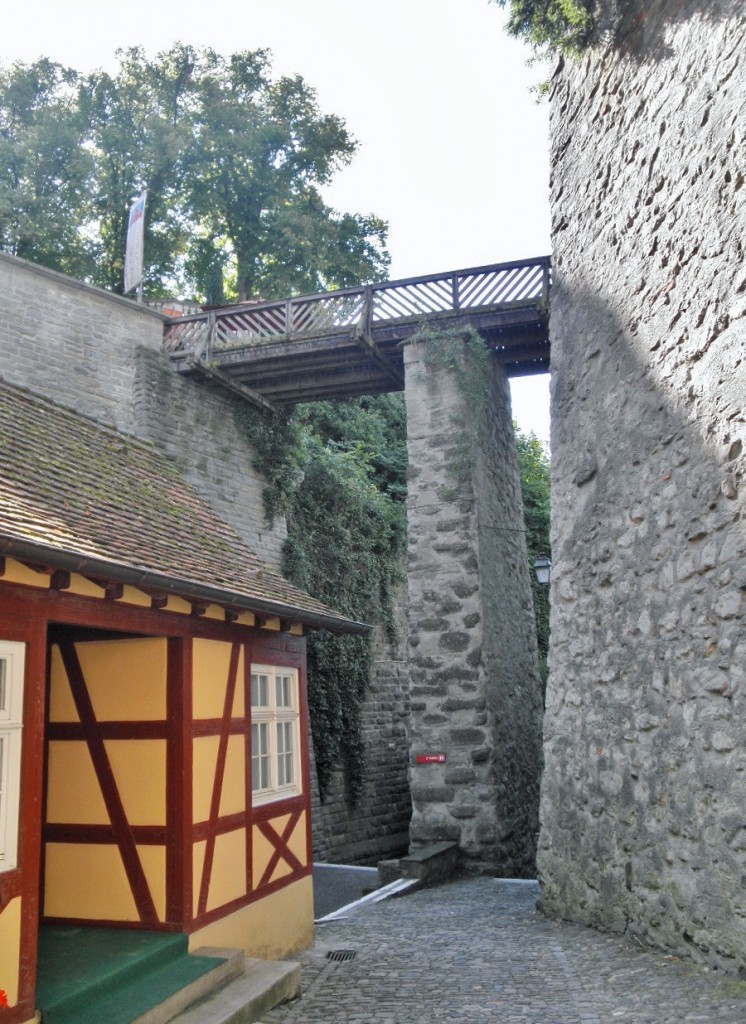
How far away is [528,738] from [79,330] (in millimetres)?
7829

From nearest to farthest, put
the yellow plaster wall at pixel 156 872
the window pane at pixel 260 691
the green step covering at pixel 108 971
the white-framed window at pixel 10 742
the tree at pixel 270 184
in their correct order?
1. the white-framed window at pixel 10 742
2. the green step covering at pixel 108 971
3. the yellow plaster wall at pixel 156 872
4. the window pane at pixel 260 691
5. the tree at pixel 270 184

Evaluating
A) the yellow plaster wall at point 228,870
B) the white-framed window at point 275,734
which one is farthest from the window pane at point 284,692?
the yellow plaster wall at point 228,870

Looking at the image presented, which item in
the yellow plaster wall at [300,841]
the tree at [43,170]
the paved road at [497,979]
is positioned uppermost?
the tree at [43,170]

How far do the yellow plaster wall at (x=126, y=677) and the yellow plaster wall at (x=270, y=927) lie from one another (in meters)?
1.38

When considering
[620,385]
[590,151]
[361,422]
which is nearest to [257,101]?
[361,422]

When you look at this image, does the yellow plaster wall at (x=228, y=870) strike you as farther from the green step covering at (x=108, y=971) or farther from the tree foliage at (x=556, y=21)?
the tree foliage at (x=556, y=21)

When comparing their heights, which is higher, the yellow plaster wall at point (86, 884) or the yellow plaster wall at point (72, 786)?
the yellow plaster wall at point (72, 786)

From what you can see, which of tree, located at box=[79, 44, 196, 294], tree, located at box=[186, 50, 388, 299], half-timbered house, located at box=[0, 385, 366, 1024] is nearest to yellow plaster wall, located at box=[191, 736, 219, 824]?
half-timbered house, located at box=[0, 385, 366, 1024]

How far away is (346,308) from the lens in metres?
12.1

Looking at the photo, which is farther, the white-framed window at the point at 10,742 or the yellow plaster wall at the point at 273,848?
the yellow plaster wall at the point at 273,848

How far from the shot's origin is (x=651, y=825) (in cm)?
550

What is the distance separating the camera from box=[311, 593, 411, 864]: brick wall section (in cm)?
1257

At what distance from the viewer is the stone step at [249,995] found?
14.4 feet

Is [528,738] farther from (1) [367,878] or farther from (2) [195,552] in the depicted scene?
(2) [195,552]
